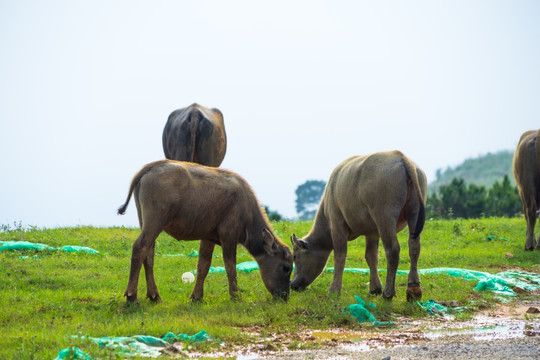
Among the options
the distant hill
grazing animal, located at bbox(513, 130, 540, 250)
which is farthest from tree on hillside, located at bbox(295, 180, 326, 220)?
grazing animal, located at bbox(513, 130, 540, 250)

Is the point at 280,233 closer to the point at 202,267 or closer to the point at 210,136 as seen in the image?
the point at 210,136

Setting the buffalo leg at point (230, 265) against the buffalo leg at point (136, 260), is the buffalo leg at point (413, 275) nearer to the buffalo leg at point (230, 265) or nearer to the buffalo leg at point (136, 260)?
the buffalo leg at point (230, 265)

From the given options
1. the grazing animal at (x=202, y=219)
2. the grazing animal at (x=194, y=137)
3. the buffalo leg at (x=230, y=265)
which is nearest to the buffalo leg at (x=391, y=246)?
the grazing animal at (x=202, y=219)

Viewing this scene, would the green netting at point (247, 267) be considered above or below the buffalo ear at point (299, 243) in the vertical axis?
below

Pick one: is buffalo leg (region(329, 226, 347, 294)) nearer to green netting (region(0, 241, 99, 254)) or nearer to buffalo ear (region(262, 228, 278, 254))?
buffalo ear (region(262, 228, 278, 254))

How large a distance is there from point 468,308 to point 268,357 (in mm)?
4090

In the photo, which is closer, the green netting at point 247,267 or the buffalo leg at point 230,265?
the buffalo leg at point 230,265

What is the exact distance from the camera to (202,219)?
9133 mm

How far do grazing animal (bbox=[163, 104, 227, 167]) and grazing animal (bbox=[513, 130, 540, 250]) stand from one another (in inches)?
295

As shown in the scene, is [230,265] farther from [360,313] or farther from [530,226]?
[530,226]

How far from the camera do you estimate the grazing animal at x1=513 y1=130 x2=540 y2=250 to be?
14.9m

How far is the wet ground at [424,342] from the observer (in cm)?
629

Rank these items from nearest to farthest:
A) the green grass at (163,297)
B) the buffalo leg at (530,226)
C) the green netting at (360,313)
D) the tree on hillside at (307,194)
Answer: the green grass at (163,297)
the green netting at (360,313)
the buffalo leg at (530,226)
the tree on hillside at (307,194)

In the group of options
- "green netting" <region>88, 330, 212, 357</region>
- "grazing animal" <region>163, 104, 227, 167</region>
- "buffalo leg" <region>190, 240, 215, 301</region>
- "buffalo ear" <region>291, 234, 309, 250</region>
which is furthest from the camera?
"grazing animal" <region>163, 104, 227, 167</region>
